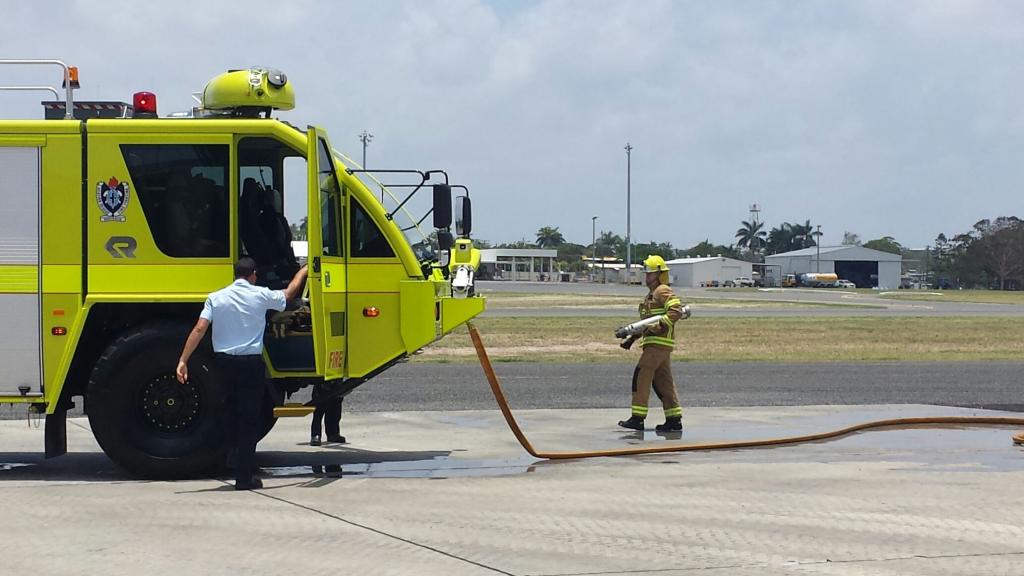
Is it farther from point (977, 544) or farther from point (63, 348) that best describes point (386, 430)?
point (977, 544)

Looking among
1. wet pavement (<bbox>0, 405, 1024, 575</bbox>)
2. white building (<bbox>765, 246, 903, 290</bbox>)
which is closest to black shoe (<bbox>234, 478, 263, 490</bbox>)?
wet pavement (<bbox>0, 405, 1024, 575</bbox>)

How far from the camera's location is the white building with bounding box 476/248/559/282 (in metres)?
147

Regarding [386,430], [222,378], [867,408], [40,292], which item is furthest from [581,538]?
[867,408]

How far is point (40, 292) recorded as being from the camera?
916cm

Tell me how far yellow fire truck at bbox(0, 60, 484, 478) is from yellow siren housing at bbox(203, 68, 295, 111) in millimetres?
310

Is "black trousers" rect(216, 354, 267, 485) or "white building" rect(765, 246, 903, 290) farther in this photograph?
"white building" rect(765, 246, 903, 290)

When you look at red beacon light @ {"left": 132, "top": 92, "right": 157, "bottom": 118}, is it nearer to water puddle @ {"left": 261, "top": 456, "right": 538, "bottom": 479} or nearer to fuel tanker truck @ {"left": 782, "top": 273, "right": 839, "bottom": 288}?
water puddle @ {"left": 261, "top": 456, "right": 538, "bottom": 479}

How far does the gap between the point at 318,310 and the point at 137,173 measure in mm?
1748

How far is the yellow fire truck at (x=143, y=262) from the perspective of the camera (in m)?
9.15

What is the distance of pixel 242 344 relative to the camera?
344 inches

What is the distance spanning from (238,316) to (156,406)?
3.99 feet

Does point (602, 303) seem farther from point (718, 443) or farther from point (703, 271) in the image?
point (703, 271)

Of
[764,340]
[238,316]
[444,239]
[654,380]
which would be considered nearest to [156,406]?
[238,316]

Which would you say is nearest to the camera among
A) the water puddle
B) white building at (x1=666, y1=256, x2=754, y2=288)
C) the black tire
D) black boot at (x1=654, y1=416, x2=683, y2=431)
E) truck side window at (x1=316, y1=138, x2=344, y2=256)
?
the black tire
